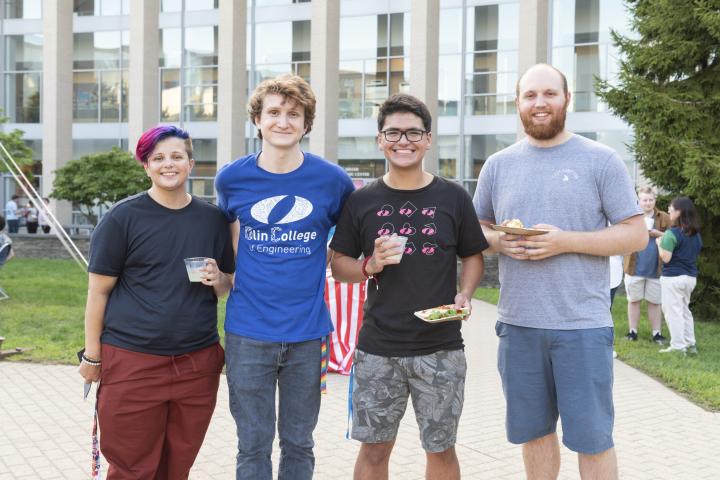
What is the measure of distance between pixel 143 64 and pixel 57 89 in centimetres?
364

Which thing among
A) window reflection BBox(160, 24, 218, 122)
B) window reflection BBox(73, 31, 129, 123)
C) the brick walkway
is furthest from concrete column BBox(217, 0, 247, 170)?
the brick walkway

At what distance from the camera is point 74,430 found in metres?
6.38

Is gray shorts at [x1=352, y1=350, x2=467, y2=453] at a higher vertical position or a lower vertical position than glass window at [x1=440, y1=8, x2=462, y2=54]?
lower

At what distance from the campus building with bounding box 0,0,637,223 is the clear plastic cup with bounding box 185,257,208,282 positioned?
20.0 metres

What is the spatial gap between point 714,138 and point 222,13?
17629 millimetres

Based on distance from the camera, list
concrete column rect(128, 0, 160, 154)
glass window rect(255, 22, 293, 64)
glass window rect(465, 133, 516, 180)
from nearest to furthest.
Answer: concrete column rect(128, 0, 160, 154), glass window rect(465, 133, 516, 180), glass window rect(255, 22, 293, 64)

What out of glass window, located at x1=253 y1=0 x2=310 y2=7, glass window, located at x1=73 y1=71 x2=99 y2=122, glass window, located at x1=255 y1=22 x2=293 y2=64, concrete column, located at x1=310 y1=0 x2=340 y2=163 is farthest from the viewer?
glass window, located at x1=73 y1=71 x2=99 y2=122

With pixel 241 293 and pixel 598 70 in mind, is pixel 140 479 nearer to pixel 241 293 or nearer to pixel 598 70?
pixel 241 293

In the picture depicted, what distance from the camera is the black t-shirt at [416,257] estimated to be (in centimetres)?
374

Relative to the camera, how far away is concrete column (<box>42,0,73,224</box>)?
2677cm

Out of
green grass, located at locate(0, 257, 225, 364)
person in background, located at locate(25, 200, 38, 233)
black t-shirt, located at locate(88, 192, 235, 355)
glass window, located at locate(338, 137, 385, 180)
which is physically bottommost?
green grass, located at locate(0, 257, 225, 364)

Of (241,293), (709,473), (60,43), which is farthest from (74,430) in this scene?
(60,43)

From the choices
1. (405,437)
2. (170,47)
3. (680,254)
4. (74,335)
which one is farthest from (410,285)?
(170,47)

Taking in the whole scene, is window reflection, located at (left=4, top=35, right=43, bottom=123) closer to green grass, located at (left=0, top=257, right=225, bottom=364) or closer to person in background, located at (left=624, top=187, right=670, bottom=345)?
green grass, located at (left=0, top=257, right=225, bottom=364)
